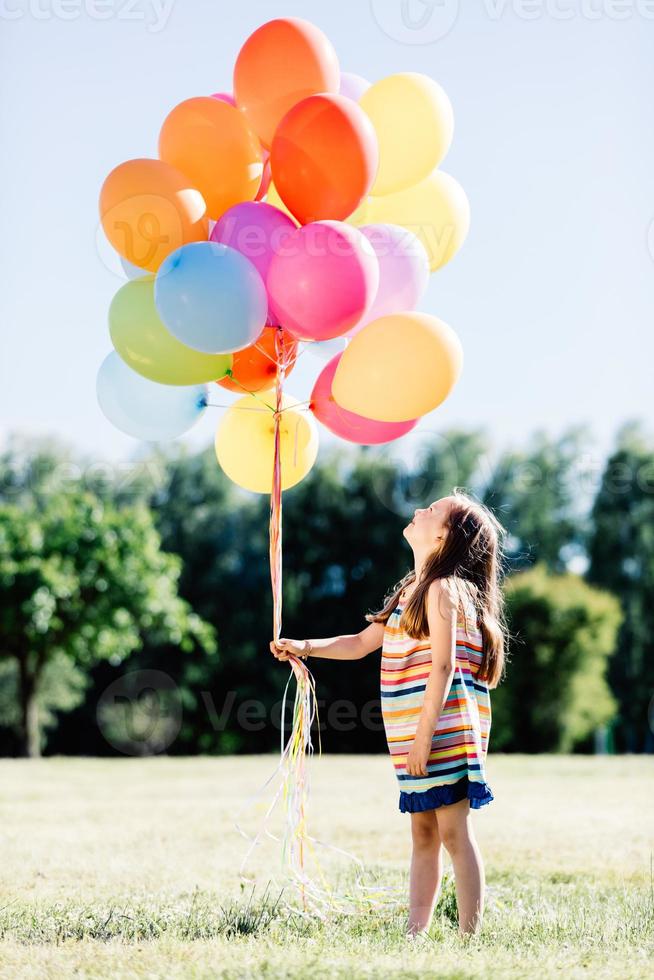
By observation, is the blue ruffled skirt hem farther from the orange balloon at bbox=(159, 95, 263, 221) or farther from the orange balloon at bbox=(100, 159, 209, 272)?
the orange balloon at bbox=(159, 95, 263, 221)

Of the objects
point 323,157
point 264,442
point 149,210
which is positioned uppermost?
point 323,157

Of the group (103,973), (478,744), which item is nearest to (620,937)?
(478,744)

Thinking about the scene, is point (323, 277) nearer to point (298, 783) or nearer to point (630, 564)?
point (298, 783)

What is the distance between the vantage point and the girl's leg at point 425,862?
3.15 meters

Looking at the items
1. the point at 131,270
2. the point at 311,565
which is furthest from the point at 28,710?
the point at 131,270

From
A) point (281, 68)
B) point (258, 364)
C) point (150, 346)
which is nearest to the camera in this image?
point (150, 346)

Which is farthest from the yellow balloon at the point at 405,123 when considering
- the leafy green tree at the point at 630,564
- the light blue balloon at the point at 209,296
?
the leafy green tree at the point at 630,564

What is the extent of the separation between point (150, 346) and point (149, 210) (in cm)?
47

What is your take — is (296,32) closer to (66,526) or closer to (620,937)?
(620,937)

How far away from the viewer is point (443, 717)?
3.12 meters

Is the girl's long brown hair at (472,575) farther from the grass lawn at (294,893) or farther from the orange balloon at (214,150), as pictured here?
the orange balloon at (214,150)

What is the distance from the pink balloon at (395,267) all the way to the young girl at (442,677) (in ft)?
2.60

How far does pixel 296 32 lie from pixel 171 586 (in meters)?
11.6

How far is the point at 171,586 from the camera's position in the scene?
14.5m
